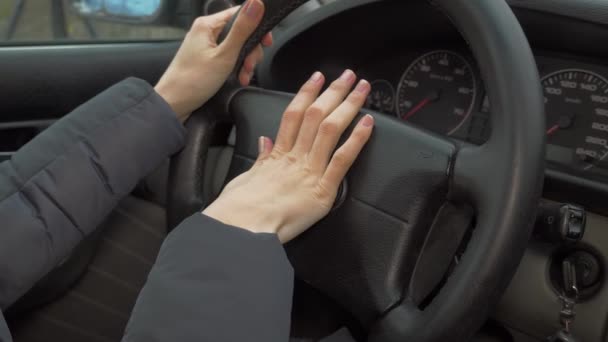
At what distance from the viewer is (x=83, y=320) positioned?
1.08 meters

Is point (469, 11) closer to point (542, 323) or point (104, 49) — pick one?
point (542, 323)

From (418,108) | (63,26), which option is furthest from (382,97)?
(63,26)

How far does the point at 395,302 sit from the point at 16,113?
0.93 m

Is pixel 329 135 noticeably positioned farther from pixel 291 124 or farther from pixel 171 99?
pixel 171 99

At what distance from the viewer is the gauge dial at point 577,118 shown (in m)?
1.00

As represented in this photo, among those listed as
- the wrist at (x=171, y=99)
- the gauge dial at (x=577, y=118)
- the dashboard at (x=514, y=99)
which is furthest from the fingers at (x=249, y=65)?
the gauge dial at (x=577, y=118)

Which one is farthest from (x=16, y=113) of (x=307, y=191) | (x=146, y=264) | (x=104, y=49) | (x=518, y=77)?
(x=518, y=77)

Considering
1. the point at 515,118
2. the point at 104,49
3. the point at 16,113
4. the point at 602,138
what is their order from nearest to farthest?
the point at 515,118, the point at 602,138, the point at 16,113, the point at 104,49

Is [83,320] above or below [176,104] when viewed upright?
below

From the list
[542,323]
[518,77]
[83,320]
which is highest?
[518,77]

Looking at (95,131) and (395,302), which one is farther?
(95,131)

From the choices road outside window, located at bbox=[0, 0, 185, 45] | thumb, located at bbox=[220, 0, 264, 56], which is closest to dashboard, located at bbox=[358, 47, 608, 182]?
thumb, located at bbox=[220, 0, 264, 56]

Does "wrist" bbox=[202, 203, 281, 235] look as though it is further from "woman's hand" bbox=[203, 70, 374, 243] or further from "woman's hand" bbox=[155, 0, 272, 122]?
"woman's hand" bbox=[155, 0, 272, 122]

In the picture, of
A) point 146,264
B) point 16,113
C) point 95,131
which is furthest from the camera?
point 16,113
